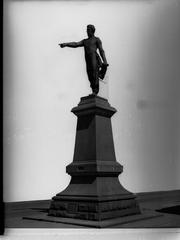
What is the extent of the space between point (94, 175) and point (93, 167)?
0.50ft

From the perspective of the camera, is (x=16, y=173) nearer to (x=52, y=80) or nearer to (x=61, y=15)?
(x=52, y=80)

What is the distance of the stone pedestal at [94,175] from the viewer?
24.6 ft

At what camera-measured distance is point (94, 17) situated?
8.02 meters

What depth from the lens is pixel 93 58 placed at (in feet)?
27.0

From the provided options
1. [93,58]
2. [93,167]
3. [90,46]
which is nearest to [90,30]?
[90,46]

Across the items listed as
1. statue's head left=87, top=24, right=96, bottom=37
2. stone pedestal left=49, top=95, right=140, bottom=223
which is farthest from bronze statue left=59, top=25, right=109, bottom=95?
stone pedestal left=49, top=95, right=140, bottom=223

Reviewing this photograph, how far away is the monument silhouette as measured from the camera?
7.48 meters

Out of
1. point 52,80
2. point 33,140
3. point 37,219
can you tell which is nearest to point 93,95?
point 52,80

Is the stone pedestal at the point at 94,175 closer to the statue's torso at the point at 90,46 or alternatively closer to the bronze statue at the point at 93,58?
the bronze statue at the point at 93,58

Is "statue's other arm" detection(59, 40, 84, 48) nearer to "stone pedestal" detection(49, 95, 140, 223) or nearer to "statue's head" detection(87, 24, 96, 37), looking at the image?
"statue's head" detection(87, 24, 96, 37)

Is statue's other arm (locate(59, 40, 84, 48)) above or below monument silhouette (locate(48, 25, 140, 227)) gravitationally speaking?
above

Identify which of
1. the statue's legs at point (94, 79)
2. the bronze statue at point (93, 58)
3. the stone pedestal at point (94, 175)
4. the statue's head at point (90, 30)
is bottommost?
the stone pedestal at point (94, 175)

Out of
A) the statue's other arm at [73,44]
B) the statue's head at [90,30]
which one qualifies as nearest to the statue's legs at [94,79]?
the statue's other arm at [73,44]

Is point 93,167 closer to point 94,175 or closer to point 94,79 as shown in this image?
point 94,175
